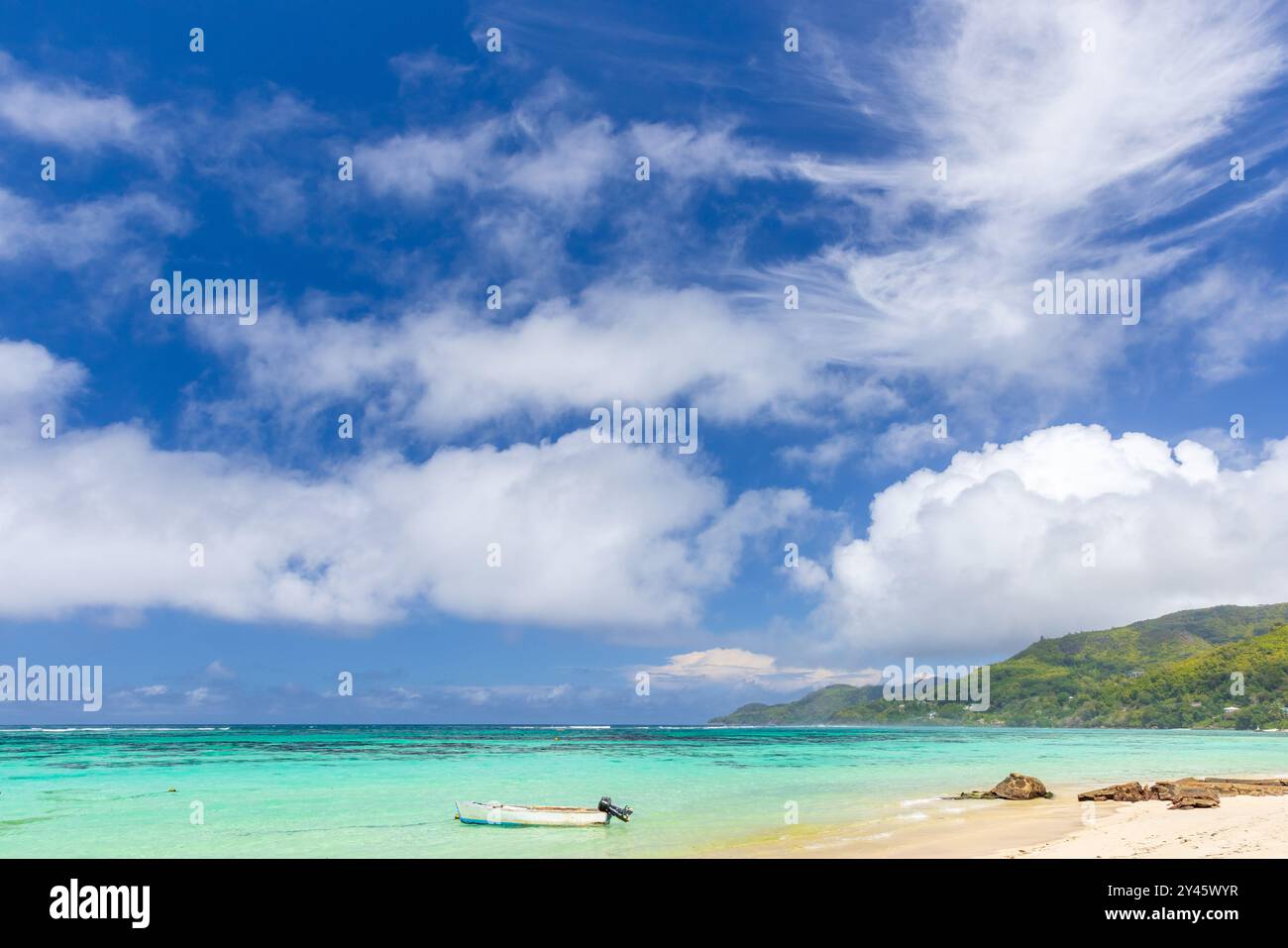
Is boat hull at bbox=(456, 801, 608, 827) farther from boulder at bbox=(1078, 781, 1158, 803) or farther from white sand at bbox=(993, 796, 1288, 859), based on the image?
boulder at bbox=(1078, 781, 1158, 803)

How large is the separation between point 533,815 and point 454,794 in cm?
1301

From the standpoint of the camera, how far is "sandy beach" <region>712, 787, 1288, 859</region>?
62.5 feet

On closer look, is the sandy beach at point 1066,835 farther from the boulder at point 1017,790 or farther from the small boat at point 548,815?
the small boat at point 548,815

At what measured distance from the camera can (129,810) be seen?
114 ft

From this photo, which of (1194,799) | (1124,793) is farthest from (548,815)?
(1194,799)

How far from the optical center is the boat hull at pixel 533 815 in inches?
1117

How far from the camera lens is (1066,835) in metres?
23.1

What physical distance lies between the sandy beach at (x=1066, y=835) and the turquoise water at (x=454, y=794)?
1.67 meters

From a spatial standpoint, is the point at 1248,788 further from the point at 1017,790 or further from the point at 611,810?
the point at 611,810

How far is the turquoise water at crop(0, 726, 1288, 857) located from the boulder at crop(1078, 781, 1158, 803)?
20.0 ft
